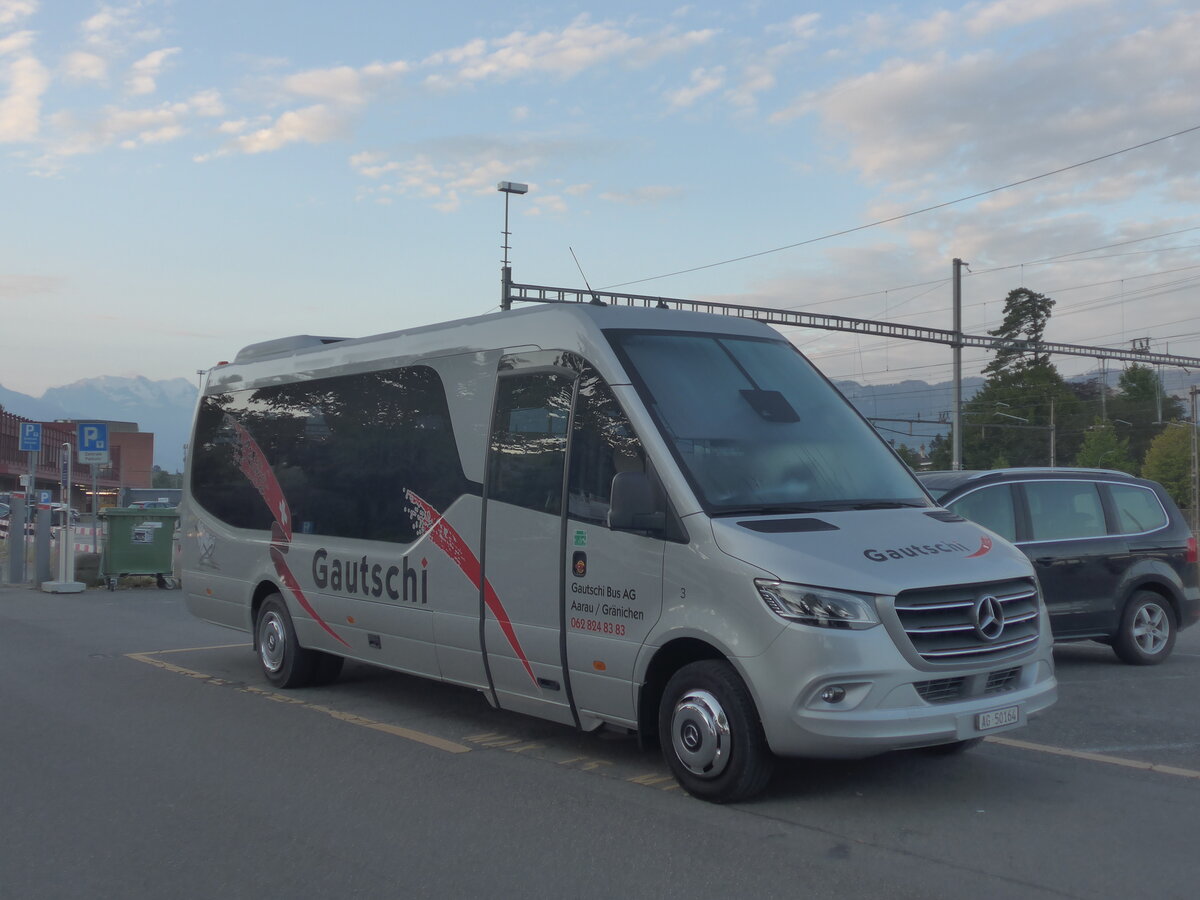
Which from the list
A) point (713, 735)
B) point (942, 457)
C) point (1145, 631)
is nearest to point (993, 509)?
point (1145, 631)

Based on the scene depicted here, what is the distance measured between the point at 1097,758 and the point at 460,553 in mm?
4069

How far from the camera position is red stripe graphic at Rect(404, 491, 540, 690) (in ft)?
23.3

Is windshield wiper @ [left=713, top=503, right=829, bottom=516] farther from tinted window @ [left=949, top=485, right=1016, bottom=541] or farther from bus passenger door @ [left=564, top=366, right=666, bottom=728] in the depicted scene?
tinted window @ [left=949, top=485, right=1016, bottom=541]

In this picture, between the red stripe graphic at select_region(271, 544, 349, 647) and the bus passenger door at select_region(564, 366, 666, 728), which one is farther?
the red stripe graphic at select_region(271, 544, 349, 647)

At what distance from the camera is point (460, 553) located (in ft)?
24.7

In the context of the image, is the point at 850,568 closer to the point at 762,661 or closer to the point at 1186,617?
the point at 762,661

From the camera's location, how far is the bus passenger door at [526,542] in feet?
22.2

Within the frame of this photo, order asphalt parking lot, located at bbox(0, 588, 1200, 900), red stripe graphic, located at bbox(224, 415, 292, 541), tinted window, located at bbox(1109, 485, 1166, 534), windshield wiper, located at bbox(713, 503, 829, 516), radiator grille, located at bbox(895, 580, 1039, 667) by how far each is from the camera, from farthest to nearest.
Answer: tinted window, located at bbox(1109, 485, 1166, 534), red stripe graphic, located at bbox(224, 415, 292, 541), windshield wiper, located at bbox(713, 503, 829, 516), radiator grille, located at bbox(895, 580, 1039, 667), asphalt parking lot, located at bbox(0, 588, 1200, 900)

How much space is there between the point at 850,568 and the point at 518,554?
89.2 inches

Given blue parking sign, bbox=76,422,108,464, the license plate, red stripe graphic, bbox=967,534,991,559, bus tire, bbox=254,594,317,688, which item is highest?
blue parking sign, bbox=76,422,108,464

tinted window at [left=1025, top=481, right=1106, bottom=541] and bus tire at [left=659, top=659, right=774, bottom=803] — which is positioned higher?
tinted window at [left=1025, top=481, right=1106, bottom=541]

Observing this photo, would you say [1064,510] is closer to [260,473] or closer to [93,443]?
[260,473]

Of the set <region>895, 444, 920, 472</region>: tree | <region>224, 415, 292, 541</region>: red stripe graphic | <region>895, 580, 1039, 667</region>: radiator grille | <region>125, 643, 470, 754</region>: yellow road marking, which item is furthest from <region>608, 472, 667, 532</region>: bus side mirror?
<region>224, 415, 292, 541</region>: red stripe graphic

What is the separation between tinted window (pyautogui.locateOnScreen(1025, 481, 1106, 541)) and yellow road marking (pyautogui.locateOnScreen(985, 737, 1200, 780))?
3353 millimetres
